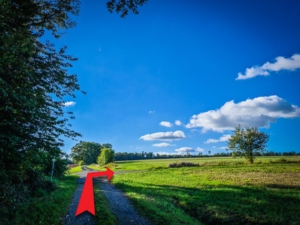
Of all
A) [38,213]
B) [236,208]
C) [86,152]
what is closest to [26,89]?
[38,213]

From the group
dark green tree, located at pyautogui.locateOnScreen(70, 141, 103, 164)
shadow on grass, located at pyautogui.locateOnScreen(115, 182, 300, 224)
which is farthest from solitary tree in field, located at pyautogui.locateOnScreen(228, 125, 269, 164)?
dark green tree, located at pyautogui.locateOnScreen(70, 141, 103, 164)

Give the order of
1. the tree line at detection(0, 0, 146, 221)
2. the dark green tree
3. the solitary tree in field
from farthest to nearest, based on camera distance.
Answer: the dark green tree < the solitary tree in field < the tree line at detection(0, 0, 146, 221)

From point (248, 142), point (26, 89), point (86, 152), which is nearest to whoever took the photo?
point (26, 89)

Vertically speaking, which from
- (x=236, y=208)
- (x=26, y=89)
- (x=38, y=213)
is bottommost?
(x=236, y=208)

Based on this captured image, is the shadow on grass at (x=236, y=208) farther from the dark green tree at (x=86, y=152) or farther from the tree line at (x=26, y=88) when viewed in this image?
the dark green tree at (x=86, y=152)

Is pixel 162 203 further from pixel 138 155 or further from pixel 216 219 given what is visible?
pixel 138 155

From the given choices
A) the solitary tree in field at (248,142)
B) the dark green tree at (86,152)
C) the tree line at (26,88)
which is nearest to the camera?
the tree line at (26,88)

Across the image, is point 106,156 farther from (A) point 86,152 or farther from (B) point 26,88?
(B) point 26,88

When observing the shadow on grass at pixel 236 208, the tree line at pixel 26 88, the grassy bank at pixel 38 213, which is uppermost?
the tree line at pixel 26 88

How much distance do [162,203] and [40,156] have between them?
735 centimetres

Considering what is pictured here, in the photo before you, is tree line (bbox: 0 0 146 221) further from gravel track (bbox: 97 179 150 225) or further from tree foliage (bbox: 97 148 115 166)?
tree foliage (bbox: 97 148 115 166)

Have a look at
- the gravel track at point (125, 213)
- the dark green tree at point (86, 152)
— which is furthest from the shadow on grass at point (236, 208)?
the dark green tree at point (86, 152)

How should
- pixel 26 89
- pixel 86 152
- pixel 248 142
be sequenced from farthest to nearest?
pixel 86 152 → pixel 248 142 → pixel 26 89

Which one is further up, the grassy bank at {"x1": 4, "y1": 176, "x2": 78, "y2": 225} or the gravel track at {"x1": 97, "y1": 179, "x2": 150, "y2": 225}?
the grassy bank at {"x1": 4, "y1": 176, "x2": 78, "y2": 225}
